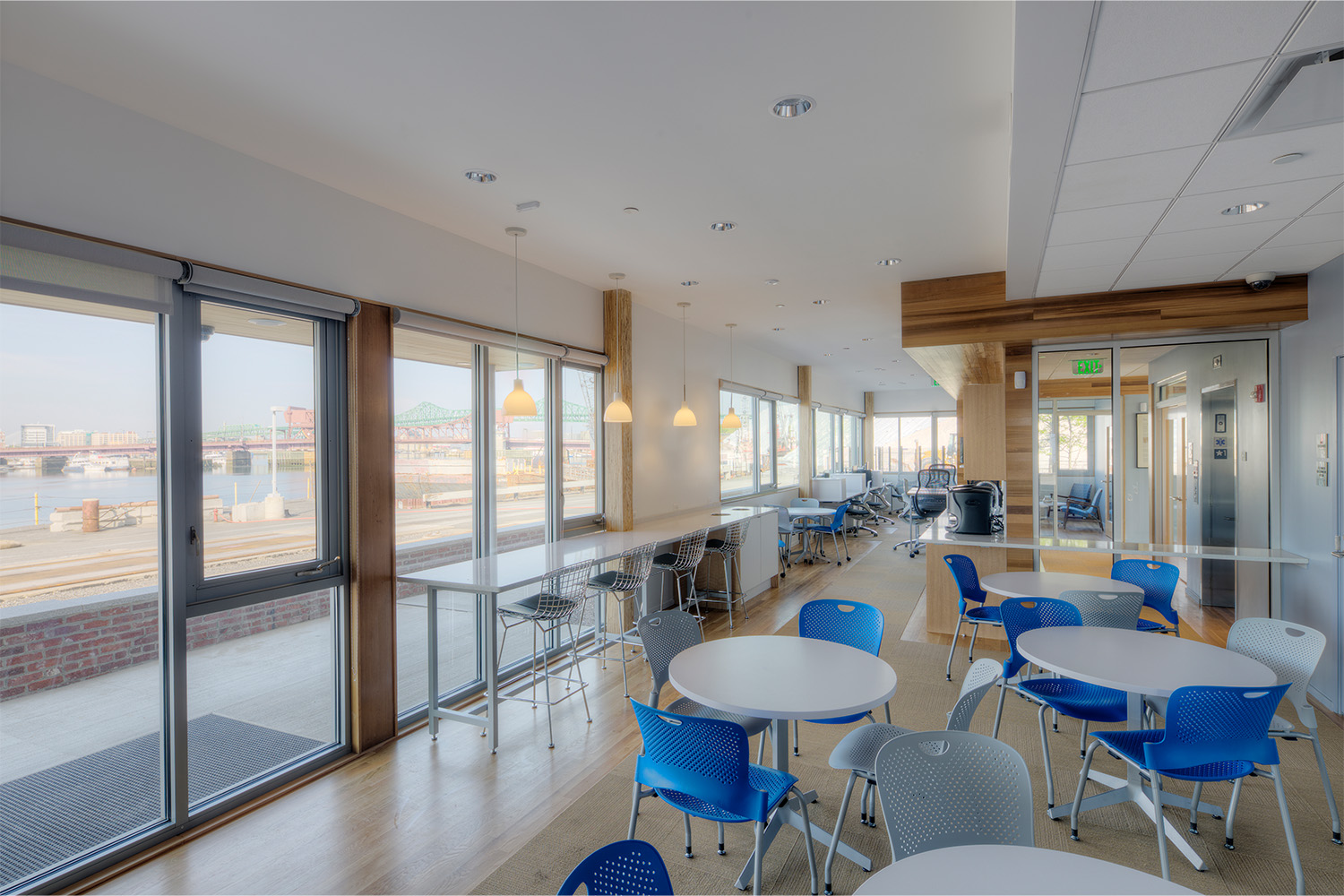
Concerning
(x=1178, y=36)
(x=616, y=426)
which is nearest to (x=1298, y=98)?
(x=1178, y=36)

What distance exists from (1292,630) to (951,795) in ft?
6.62

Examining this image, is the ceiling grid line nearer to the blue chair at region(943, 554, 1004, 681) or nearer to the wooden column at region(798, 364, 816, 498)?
the blue chair at region(943, 554, 1004, 681)

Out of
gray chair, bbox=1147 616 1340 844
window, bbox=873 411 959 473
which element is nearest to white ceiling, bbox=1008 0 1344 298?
gray chair, bbox=1147 616 1340 844

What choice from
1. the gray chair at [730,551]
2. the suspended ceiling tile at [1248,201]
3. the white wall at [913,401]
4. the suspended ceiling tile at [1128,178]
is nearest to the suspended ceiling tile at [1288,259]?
the suspended ceiling tile at [1248,201]

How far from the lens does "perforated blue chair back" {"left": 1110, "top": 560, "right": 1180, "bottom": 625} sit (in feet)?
12.1

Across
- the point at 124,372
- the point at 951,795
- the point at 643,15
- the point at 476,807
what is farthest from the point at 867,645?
the point at 124,372

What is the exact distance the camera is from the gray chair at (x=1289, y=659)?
2403 millimetres

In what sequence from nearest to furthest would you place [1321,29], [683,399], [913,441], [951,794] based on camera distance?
[1321,29] < [951,794] < [683,399] < [913,441]

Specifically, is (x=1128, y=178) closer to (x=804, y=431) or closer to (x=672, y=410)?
(x=672, y=410)

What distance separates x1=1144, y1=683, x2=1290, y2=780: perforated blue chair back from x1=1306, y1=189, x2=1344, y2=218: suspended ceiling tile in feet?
6.40

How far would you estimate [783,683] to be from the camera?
2.27 m

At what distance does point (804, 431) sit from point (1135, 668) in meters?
7.81

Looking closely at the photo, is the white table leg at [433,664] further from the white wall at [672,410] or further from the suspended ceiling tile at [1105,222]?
the suspended ceiling tile at [1105,222]

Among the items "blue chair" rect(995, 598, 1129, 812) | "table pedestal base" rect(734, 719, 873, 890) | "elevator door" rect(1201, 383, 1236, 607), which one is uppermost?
"elevator door" rect(1201, 383, 1236, 607)
